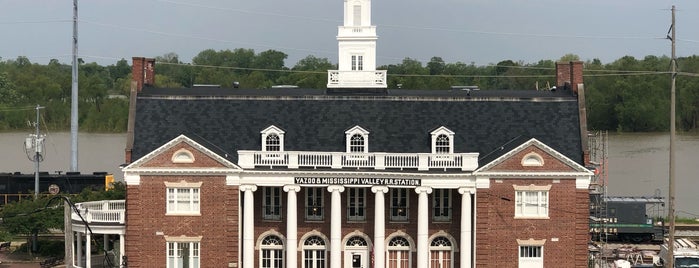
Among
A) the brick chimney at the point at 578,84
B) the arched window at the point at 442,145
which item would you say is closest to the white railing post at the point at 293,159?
the arched window at the point at 442,145

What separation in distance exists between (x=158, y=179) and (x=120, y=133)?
308 ft

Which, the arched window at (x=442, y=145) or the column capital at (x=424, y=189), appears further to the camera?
the arched window at (x=442, y=145)

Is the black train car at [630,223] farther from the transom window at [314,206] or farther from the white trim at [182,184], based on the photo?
the white trim at [182,184]

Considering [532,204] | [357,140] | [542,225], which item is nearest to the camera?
[542,225]

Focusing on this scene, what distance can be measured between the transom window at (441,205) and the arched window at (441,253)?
958mm

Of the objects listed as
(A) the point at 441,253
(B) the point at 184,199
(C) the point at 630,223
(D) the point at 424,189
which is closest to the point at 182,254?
(B) the point at 184,199

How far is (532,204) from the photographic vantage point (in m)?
57.3

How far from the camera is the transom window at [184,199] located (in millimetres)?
57781

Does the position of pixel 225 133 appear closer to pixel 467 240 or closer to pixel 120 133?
pixel 467 240

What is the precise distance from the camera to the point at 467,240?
5762 centimetres

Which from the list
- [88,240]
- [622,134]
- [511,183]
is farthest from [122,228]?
[622,134]

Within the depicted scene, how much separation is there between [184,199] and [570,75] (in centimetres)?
1910

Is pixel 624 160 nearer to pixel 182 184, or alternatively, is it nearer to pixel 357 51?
pixel 357 51

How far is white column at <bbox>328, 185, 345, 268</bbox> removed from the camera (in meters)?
57.8
